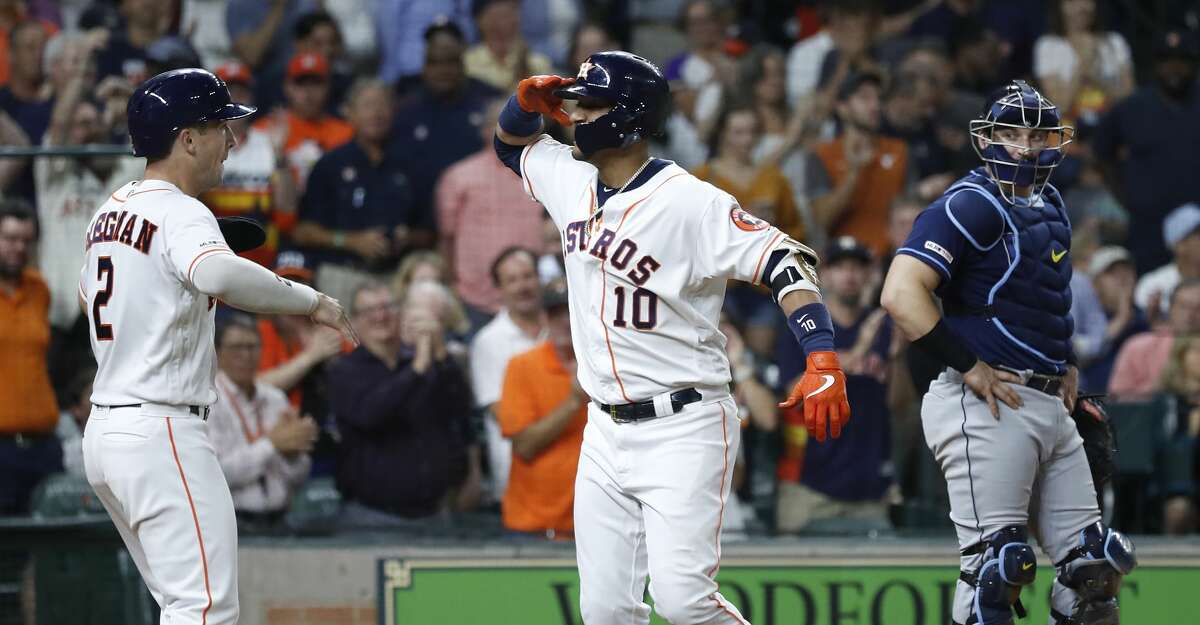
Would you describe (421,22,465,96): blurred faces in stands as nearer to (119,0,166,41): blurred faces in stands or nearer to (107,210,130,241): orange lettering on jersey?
(119,0,166,41): blurred faces in stands

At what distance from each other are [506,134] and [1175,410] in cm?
382

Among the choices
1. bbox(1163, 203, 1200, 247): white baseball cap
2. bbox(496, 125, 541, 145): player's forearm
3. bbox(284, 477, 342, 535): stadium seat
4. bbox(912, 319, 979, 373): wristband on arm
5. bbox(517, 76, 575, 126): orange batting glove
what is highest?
bbox(517, 76, 575, 126): orange batting glove

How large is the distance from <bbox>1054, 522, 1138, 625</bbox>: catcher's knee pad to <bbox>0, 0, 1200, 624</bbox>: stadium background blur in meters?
1.01

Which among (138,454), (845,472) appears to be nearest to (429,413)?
(845,472)

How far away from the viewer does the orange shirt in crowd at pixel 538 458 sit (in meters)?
6.95

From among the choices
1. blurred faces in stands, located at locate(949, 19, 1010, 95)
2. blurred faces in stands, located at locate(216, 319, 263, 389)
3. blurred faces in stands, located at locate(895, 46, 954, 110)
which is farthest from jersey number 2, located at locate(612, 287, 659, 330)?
blurred faces in stands, located at locate(949, 19, 1010, 95)

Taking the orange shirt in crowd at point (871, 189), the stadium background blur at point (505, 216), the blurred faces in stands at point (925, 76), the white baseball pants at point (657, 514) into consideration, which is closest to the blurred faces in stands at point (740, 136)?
the stadium background blur at point (505, 216)

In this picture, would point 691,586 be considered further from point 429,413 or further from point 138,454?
point 429,413

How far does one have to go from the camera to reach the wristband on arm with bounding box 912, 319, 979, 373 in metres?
5.05

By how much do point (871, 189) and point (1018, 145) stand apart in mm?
4233

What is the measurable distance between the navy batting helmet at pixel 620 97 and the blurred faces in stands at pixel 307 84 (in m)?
4.82

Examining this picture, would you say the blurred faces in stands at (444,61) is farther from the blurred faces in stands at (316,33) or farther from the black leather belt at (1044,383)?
the black leather belt at (1044,383)

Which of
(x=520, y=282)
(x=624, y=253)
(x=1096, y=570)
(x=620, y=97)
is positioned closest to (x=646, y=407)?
(x=624, y=253)

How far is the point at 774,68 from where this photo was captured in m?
10.2
